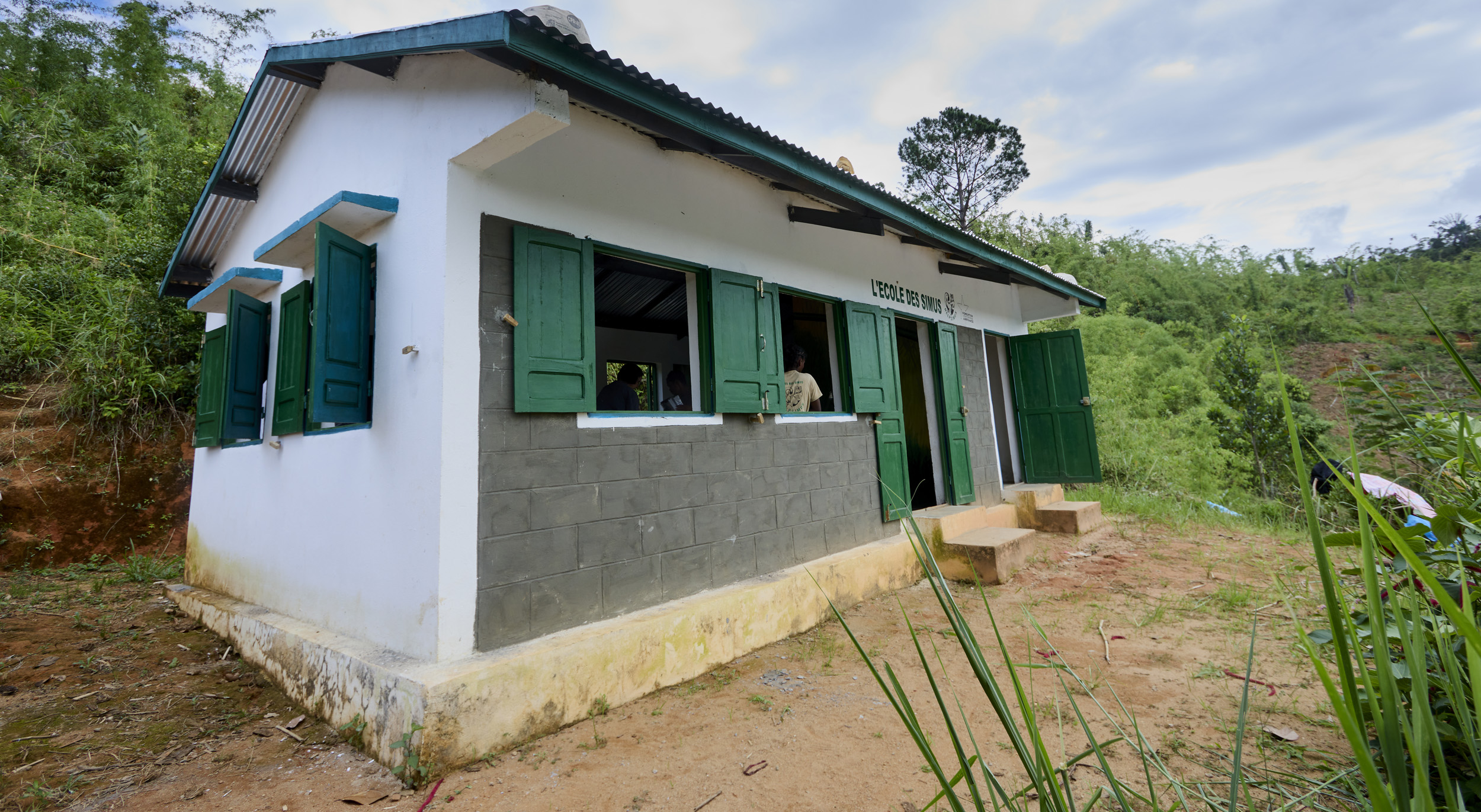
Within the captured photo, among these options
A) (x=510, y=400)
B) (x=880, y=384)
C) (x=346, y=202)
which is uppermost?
(x=346, y=202)

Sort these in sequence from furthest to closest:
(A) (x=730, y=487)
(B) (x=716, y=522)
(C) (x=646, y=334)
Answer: (C) (x=646, y=334)
(A) (x=730, y=487)
(B) (x=716, y=522)

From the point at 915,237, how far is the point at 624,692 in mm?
4703

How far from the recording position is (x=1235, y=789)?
30.1 inches

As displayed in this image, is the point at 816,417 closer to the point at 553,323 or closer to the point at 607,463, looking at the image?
the point at 607,463

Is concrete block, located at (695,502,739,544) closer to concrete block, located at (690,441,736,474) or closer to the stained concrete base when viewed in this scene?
concrete block, located at (690,441,736,474)

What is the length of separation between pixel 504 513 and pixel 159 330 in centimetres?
789

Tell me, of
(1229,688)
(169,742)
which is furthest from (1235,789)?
(169,742)

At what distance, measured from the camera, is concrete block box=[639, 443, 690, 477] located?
403 centimetres

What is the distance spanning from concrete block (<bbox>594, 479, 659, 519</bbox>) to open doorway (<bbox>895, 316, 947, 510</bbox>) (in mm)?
3489

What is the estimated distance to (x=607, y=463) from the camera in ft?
12.6

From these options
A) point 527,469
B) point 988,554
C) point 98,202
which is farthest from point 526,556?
point 98,202

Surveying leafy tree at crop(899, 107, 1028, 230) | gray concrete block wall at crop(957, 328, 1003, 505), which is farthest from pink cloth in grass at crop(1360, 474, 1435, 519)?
leafy tree at crop(899, 107, 1028, 230)

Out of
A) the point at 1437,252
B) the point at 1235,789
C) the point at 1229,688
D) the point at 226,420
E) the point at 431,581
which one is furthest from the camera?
the point at 1437,252

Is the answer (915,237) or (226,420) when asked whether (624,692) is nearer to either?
(226,420)
